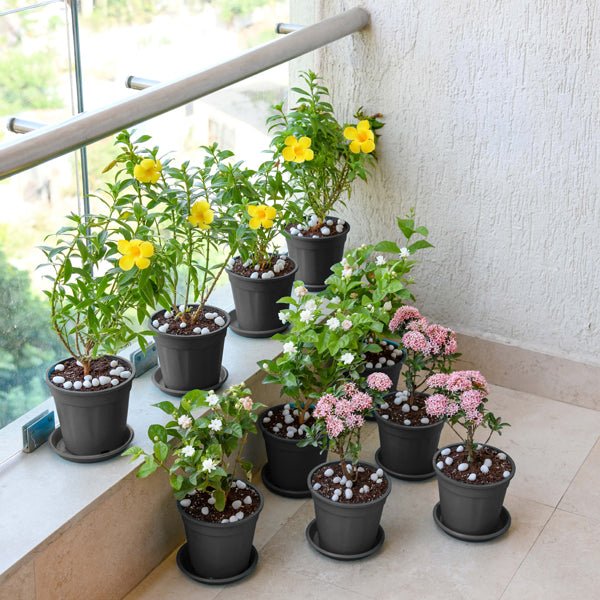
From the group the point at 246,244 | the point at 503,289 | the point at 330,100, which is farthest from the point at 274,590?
the point at 330,100

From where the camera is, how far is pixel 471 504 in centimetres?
234

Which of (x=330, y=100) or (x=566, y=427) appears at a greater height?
(x=330, y=100)

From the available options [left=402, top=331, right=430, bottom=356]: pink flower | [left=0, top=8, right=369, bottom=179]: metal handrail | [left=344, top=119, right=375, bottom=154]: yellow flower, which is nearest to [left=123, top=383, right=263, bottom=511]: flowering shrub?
[left=402, top=331, right=430, bottom=356]: pink flower

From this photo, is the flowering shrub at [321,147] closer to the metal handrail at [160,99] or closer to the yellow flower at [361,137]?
the yellow flower at [361,137]

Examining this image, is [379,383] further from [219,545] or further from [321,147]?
[321,147]

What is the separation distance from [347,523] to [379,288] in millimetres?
610

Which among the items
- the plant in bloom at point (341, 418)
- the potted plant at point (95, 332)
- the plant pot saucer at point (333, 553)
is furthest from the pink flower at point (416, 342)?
the potted plant at point (95, 332)

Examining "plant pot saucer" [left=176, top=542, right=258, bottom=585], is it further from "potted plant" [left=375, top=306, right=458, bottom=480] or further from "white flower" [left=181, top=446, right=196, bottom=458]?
"potted plant" [left=375, top=306, right=458, bottom=480]

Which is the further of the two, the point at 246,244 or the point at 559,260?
the point at 559,260

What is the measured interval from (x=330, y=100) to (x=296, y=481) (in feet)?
3.88

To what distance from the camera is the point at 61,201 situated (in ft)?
7.40

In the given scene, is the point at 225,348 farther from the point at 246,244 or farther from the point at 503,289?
the point at 503,289

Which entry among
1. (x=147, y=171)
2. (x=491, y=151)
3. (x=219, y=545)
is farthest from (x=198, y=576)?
(x=491, y=151)

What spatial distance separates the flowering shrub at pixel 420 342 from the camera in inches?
97.8
